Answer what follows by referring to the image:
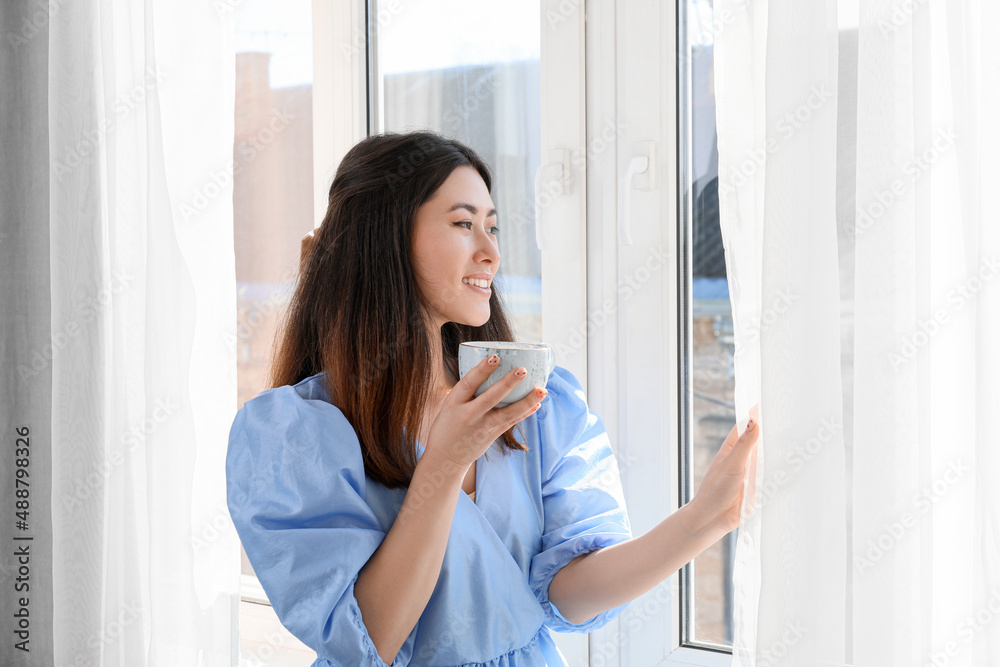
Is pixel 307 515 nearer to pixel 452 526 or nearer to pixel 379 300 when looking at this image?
pixel 452 526

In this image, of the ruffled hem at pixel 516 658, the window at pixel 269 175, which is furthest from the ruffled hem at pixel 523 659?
the window at pixel 269 175

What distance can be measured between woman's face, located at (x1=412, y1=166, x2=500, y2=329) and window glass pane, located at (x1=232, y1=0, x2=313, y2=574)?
0.64 meters

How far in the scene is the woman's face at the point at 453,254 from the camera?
1064mm

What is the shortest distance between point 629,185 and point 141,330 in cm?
83

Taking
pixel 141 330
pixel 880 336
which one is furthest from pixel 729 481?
pixel 141 330

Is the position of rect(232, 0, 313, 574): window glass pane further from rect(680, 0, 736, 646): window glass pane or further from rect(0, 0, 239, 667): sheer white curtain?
rect(680, 0, 736, 646): window glass pane

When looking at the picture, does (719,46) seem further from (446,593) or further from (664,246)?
(446,593)

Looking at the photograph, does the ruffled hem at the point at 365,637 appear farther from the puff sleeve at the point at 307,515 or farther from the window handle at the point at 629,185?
the window handle at the point at 629,185

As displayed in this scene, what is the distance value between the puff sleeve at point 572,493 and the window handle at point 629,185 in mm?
260

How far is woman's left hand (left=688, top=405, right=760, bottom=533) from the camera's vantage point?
34.9 inches

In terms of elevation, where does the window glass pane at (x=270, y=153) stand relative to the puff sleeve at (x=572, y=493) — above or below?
above

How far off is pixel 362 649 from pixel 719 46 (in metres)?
0.78

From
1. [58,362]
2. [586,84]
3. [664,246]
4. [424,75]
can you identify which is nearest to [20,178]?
[58,362]

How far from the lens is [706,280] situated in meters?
1.28
